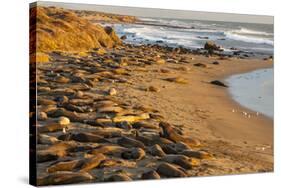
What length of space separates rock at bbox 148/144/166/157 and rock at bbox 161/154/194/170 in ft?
0.20

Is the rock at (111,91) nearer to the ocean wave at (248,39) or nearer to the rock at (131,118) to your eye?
the rock at (131,118)

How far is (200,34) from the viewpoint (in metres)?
8.25

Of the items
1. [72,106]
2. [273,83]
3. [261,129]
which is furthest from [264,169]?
[72,106]

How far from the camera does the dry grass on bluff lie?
723 cm

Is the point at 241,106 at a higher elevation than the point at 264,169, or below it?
higher

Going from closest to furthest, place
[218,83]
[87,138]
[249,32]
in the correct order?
[87,138]
[218,83]
[249,32]

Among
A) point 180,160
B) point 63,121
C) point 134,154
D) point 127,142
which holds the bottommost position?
point 180,160

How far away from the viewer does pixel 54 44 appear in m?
7.41

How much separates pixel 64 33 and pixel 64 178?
1.50m

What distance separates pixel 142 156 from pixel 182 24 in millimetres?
1575

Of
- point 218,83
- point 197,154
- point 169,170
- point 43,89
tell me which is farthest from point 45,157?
Result: point 218,83

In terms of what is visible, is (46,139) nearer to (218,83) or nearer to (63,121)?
(63,121)

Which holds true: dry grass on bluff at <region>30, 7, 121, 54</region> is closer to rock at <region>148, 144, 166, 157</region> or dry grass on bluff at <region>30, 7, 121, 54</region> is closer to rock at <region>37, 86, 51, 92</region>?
rock at <region>37, 86, 51, 92</region>

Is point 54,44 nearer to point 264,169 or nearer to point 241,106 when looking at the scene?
point 241,106
